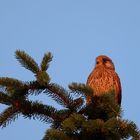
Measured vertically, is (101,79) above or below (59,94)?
above

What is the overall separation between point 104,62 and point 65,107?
5.04 m

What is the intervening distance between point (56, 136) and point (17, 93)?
0.70 metres

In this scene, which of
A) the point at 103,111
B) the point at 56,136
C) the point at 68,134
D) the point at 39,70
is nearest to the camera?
the point at 56,136

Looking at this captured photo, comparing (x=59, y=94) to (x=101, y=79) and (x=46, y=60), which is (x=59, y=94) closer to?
(x=46, y=60)

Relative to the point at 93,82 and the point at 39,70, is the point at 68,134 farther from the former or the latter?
the point at 93,82

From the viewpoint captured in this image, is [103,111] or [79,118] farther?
[103,111]

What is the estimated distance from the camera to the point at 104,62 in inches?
332

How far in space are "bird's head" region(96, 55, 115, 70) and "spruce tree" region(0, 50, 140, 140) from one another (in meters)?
4.75

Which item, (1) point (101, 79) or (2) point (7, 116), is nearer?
(2) point (7, 116)

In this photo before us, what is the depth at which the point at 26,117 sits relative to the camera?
343 cm

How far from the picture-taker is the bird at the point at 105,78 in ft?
23.3

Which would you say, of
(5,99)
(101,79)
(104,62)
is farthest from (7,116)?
(104,62)

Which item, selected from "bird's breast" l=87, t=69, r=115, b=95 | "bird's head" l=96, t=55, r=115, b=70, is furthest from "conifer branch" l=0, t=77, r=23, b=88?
"bird's head" l=96, t=55, r=115, b=70

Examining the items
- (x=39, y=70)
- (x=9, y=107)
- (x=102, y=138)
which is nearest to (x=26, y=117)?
(x=9, y=107)
